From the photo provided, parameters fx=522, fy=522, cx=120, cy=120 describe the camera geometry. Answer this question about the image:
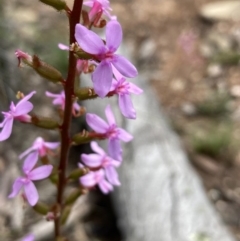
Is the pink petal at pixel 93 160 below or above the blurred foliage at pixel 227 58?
above

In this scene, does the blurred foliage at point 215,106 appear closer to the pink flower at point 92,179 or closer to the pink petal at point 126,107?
the pink flower at point 92,179

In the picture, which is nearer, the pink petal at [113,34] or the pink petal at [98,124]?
the pink petal at [113,34]

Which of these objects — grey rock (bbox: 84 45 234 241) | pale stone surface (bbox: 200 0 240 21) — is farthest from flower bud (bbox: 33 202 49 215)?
pale stone surface (bbox: 200 0 240 21)

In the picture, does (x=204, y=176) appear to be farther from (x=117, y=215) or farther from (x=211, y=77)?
(x=211, y=77)

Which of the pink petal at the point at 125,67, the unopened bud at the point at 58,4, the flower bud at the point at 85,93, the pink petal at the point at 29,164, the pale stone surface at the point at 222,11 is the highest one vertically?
the unopened bud at the point at 58,4

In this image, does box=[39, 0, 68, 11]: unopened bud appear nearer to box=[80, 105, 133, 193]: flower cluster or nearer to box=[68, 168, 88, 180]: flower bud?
box=[80, 105, 133, 193]: flower cluster

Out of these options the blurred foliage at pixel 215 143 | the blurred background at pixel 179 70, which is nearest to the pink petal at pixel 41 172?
the blurred background at pixel 179 70

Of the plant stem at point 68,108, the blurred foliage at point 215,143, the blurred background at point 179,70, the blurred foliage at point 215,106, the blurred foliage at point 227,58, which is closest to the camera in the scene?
the plant stem at point 68,108
